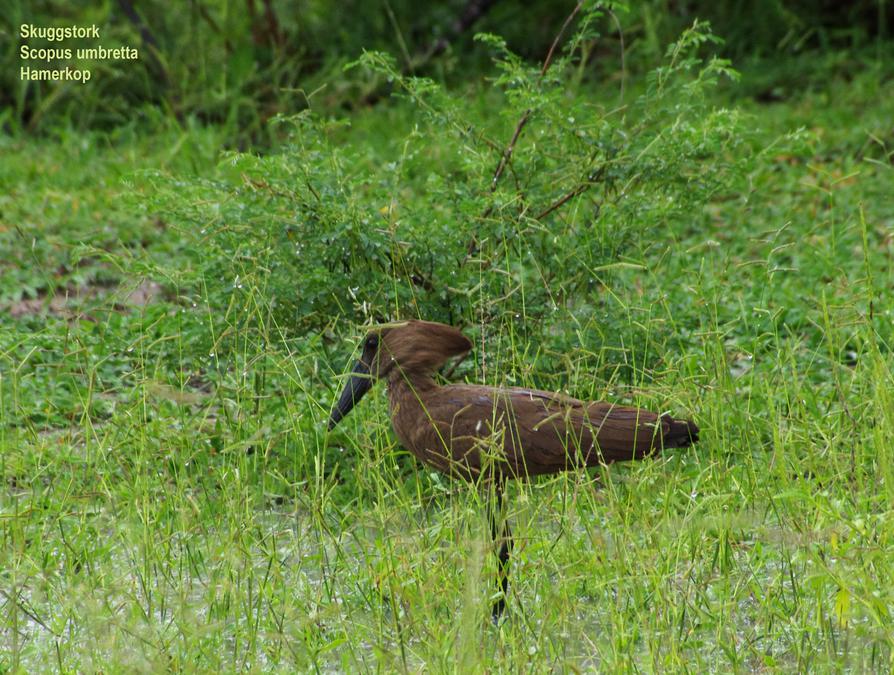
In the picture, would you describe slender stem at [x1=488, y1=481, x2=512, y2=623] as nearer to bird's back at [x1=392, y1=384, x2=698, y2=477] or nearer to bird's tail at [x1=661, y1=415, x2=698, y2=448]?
bird's back at [x1=392, y1=384, x2=698, y2=477]

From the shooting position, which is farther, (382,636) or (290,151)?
(290,151)

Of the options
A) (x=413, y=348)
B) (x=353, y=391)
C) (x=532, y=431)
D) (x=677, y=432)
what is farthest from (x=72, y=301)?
(x=677, y=432)

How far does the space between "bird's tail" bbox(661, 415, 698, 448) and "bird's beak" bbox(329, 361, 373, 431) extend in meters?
0.96

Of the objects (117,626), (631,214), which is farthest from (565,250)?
(117,626)

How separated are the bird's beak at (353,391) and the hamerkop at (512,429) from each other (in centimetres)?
26

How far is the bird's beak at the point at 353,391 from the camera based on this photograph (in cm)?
427

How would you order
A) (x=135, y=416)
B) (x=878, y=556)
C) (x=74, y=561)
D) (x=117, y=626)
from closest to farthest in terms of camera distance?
(x=117, y=626), (x=878, y=556), (x=74, y=561), (x=135, y=416)

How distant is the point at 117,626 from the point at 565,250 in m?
→ 2.57

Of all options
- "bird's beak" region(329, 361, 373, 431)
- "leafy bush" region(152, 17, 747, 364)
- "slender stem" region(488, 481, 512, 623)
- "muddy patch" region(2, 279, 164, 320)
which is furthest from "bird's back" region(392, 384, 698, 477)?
"muddy patch" region(2, 279, 164, 320)

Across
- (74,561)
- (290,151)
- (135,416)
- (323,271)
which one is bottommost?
(74,561)

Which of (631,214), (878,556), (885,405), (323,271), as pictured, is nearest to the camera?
(878,556)

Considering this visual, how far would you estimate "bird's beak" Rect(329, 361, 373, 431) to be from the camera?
14.0 feet

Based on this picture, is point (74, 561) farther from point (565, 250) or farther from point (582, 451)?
point (565, 250)

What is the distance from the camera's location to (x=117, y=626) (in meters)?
2.90
